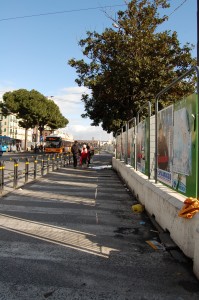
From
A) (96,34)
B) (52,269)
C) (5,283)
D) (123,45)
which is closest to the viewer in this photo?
(5,283)

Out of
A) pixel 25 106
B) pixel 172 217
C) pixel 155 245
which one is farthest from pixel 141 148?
pixel 25 106

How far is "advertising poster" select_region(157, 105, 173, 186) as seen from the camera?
6594 millimetres

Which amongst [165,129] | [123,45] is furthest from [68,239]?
[123,45]

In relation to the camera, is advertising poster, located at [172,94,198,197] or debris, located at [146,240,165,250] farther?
debris, located at [146,240,165,250]

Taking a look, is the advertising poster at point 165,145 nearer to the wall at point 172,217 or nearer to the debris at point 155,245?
the wall at point 172,217

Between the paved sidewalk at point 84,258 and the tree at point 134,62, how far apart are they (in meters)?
14.1

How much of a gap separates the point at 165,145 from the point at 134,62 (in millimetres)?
15387

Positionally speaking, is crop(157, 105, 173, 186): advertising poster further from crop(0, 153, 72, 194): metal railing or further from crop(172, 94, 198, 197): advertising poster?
crop(0, 153, 72, 194): metal railing

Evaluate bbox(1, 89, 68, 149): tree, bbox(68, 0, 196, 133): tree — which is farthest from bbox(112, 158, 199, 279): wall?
bbox(1, 89, 68, 149): tree

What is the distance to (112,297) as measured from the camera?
378 cm

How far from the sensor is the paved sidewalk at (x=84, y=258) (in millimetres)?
3943

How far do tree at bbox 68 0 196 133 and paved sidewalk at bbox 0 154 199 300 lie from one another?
14.1 m

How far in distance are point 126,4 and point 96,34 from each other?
2.57 meters

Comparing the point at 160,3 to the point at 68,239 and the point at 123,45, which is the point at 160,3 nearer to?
the point at 123,45
